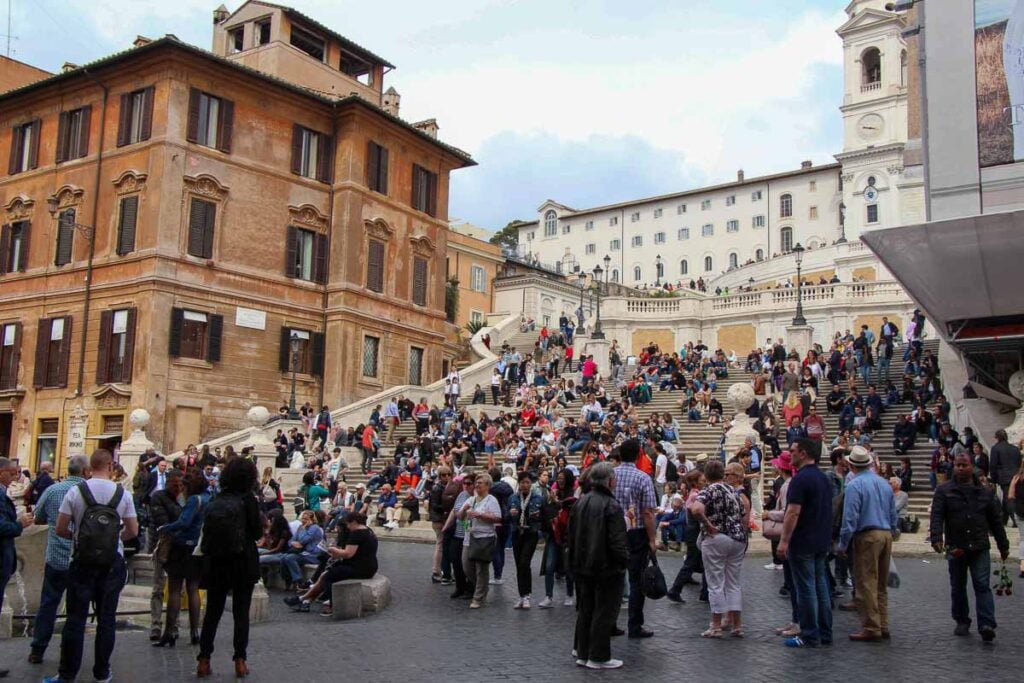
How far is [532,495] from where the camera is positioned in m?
12.9

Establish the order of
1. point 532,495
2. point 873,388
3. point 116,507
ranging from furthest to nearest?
point 873,388
point 532,495
point 116,507

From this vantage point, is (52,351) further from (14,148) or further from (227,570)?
(227,570)

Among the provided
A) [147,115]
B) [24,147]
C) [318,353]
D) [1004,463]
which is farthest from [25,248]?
[1004,463]

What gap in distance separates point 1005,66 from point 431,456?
1621 centimetres

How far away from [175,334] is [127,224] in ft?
13.5

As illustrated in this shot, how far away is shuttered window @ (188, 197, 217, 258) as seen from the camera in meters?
33.9

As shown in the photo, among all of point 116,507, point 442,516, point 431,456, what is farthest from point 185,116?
point 116,507

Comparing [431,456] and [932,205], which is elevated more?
[932,205]

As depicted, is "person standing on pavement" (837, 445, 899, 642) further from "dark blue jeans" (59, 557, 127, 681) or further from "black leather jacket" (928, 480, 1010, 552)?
"dark blue jeans" (59, 557, 127, 681)

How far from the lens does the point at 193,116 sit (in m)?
34.2

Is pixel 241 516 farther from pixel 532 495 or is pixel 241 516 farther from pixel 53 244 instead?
pixel 53 244

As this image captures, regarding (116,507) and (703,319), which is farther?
(703,319)

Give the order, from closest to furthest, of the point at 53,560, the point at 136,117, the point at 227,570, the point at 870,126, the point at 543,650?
the point at 227,570, the point at 53,560, the point at 543,650, the point at 136,117, the point at 870,126

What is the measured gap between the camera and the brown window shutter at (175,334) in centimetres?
3288
